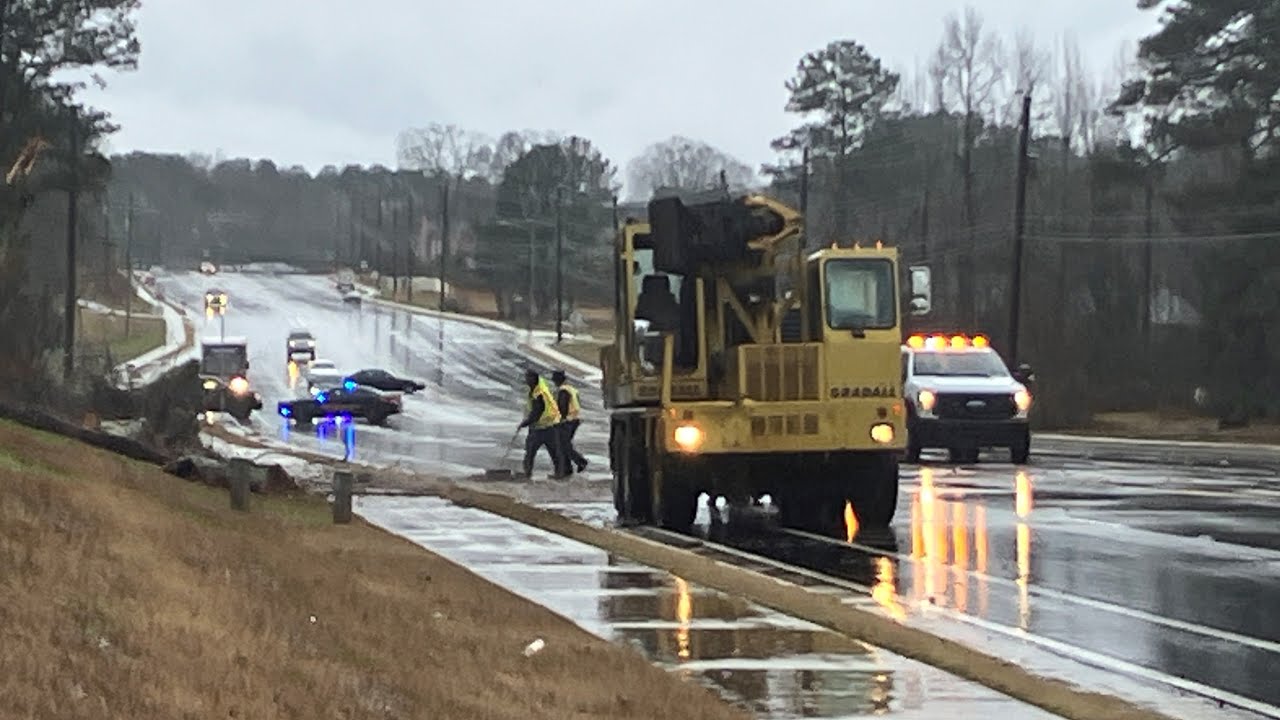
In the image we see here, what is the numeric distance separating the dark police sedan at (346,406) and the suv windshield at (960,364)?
2536 centimetres

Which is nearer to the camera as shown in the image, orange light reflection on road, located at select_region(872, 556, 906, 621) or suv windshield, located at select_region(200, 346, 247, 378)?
orange light reflection on road, located at select_region(872, 556, 906, 621)

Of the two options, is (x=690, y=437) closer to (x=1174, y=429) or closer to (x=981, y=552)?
(x=981, y=552)

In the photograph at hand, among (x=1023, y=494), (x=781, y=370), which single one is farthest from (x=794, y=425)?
(x=1023, y=494)

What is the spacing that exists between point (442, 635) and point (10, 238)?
91.2 feet

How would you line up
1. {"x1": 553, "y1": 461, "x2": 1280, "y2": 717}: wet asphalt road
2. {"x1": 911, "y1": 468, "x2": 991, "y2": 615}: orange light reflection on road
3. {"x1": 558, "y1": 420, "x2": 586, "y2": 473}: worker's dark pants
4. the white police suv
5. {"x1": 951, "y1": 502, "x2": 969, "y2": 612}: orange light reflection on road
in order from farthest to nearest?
the white police suv, {"x1": 558, "y1": 420, "x2": 586, "y2": 473}: worker's dark pants, {"x1": 911, "y1": 468, "x2": 991, "y2": 615}: orange light reflection on road, {"x1": 951, "y1": 502, "x2": 969, "y2": 612}: orange light reflection on road, {"x1": 553, "y1": 461, "x2": 1280, "y2": 717}: wet asphalt road

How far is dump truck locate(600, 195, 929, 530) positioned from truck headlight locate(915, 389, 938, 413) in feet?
37.9

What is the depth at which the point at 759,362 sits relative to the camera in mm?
19422

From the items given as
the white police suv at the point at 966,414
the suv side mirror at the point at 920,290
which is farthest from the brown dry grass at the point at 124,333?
the suv side mirror at the point at 920,290

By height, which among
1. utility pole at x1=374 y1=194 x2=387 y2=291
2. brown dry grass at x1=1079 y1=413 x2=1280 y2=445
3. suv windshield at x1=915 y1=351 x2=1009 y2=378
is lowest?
brown dry grass at x1=1079 y1=413 x2=1280 y2=445

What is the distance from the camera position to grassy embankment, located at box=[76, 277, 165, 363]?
85000 millimetres

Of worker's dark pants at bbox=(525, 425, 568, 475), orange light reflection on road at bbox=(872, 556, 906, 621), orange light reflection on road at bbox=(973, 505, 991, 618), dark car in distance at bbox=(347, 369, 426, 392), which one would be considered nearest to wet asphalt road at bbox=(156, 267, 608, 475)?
dark car in distance at bbox=(347, 369, 426, 392)

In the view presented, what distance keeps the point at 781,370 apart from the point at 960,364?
49.9 ft

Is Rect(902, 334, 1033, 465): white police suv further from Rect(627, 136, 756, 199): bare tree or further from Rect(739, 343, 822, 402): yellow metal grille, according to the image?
Rect(627, 136, 756, 199): bare tree

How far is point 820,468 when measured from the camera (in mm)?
19938
